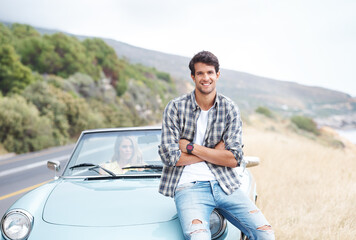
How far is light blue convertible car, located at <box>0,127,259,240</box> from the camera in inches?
96.6

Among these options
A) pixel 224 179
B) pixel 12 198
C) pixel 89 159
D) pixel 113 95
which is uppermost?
pixel 224 179

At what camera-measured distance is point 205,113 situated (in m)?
2.71

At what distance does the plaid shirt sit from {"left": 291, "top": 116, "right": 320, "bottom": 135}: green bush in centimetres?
4513

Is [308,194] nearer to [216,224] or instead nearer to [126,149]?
[126,149]

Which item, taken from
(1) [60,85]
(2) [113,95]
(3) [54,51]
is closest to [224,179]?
(1) [60,85]

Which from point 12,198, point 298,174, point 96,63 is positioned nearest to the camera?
point 12,198

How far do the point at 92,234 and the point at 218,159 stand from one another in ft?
3.15

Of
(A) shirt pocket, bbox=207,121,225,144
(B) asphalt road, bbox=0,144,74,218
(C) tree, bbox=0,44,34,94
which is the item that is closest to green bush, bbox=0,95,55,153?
(B) asphalt road, bbox=0,144,74,218

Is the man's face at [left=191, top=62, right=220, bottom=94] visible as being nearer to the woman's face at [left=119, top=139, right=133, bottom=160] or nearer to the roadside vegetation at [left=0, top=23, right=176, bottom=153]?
the woman's face at [left=119, top=139, right=133, bottom=160]

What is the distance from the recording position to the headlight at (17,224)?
2.53 m

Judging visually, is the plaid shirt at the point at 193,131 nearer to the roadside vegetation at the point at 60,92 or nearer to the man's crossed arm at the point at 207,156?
the man's crossed arm at the point at 207,156

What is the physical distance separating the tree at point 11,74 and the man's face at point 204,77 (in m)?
24.7

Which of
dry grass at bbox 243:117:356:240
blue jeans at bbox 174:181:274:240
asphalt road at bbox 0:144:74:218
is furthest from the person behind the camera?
asphalt road at bbox 0:144:74:218

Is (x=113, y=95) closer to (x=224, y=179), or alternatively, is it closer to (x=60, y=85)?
(x=60, y=85)
